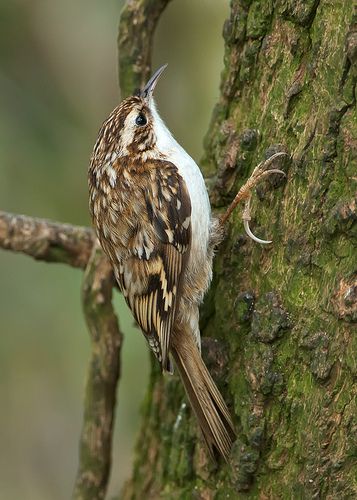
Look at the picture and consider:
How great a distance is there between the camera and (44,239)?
320 centimetres

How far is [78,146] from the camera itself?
204 inches

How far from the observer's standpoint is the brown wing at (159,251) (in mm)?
2867

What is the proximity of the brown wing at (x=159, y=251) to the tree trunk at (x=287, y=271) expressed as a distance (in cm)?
13

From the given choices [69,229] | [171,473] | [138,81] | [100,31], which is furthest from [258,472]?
[100,31]

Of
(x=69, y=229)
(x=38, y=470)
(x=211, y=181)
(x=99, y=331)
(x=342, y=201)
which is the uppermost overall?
(x=342, y=201)

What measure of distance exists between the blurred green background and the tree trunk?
2112 mm

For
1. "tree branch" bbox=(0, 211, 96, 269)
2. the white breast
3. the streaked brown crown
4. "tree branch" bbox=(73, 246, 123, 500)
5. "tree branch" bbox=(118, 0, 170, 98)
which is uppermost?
"tree branch" bbox=(118, 0, 170, 98)

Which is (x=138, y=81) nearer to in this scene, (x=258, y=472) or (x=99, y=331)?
(x=99, y=331)

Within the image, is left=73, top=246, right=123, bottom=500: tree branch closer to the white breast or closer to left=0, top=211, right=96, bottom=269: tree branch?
left=0, top=211, right=96, bottom=269: tree branch

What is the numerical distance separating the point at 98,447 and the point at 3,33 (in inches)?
110

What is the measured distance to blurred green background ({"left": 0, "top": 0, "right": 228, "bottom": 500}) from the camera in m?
4.99

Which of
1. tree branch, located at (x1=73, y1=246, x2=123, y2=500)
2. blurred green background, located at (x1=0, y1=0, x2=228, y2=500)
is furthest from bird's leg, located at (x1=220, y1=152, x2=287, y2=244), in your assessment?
blurred green background, located at (x1=0, y1=0, x2=228, y2=500)

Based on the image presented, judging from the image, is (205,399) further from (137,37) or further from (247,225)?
(137,37)

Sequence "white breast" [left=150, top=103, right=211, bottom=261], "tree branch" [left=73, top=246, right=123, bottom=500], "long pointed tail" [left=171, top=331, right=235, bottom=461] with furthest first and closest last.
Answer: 1. "tree branch" [left=73, top=246, right=123, bottom=500]
2. "white breast" [left=150, top=103, right=211, bottom=261]
3. "long pointed tail" [left=171, top=331, right=235, bottom=461]
